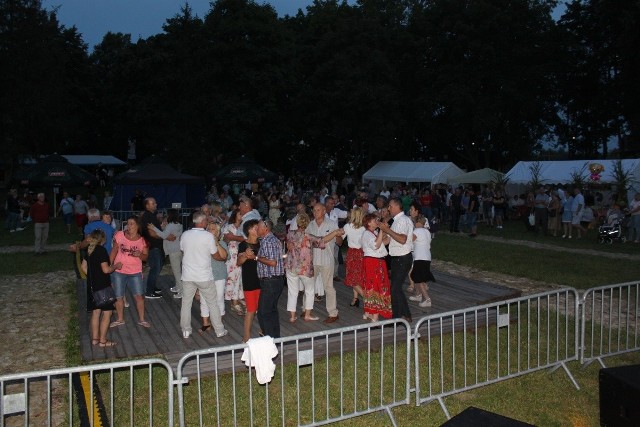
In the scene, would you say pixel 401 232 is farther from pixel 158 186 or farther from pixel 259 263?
pixel 158 186

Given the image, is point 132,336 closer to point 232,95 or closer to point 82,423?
point 82,423

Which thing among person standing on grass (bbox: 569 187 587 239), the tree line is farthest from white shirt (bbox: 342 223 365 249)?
the tree line

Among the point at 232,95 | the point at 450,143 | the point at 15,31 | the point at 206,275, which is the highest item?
the point at 15,31

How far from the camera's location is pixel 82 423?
18.7 ft

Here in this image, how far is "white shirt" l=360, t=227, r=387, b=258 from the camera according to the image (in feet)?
27.8

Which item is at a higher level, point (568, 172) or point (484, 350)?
point (568, 172)

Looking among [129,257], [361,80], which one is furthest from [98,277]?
[361,80]

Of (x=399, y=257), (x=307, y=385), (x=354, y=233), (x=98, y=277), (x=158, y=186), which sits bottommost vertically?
(x=307, y=385)

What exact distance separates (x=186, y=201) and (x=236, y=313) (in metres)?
18.4

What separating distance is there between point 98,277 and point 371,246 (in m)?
3.82

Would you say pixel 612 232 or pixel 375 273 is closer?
pixel 375 273

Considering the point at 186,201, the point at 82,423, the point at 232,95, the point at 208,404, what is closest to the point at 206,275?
the point at 208,404

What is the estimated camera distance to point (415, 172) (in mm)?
35062

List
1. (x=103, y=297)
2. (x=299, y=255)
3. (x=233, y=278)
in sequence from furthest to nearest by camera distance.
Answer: (x=233, y=278)
(x=299, y=255)
(x=103, y=297)
